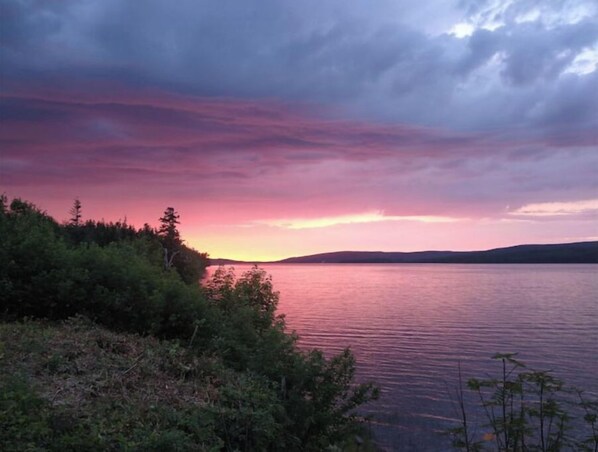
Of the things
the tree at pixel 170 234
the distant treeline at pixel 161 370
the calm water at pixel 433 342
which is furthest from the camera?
the tree at pixel 170 234

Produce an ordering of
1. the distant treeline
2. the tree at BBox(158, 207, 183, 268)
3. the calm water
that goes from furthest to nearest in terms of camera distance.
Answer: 1. the tree at BBox(158, 207, 183, 268)
2. the calm water
3. the distant treeline

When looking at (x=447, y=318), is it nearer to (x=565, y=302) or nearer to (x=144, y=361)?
(x=565, y=302)

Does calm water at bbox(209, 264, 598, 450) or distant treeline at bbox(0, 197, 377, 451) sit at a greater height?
distant treeline at bbox(0, 197, 377, 451)

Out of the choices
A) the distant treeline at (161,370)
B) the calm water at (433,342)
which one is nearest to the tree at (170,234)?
the calm water at (433,342)

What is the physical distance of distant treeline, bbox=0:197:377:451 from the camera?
592 cm

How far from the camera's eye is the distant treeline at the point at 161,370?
19.4 feet

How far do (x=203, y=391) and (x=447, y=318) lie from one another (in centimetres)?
3808

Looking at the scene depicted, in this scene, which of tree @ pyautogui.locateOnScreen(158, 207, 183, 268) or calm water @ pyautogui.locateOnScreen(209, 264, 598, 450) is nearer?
calm water @ pyautogui.locateOnScreen(209, 264, 598, 450)

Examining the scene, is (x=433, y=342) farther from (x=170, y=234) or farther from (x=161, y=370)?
(x=170, y=234)

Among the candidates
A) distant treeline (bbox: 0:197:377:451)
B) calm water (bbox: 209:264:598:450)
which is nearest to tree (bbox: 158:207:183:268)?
calm water (bbox: 209:264:598:450)

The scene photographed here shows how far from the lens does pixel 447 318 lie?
4322 centimetres

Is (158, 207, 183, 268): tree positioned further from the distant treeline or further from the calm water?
the distant treeline

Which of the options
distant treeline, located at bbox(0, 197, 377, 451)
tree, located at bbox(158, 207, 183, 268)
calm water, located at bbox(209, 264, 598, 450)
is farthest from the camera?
tree, located at bbox(158, 207, 183, 268)

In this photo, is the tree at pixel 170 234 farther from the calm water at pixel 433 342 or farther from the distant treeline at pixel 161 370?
the distant treeline at pixel 161 370
